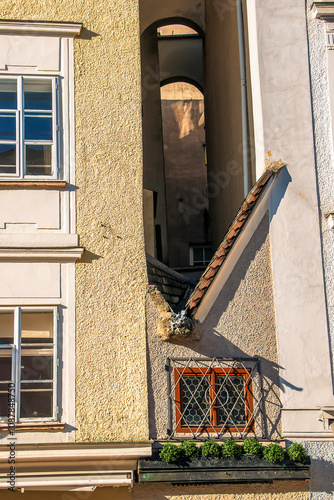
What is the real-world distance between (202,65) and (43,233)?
320 inches

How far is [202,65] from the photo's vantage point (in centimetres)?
1797

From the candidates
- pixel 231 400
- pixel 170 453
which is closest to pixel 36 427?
pixel 170 453

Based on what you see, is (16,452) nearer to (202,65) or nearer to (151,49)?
(151,49)

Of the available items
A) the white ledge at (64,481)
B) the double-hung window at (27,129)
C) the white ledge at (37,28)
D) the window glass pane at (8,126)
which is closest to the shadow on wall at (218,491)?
the white ledge at (64,481)

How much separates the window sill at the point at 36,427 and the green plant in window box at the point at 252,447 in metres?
2.35

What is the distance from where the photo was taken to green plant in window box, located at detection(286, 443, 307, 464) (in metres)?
10.6

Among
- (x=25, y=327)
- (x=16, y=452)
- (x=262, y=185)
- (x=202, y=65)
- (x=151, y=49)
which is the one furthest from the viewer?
(x=202, y=65)

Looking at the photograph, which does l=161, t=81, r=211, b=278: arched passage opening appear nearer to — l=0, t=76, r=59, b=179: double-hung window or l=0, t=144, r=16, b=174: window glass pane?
l=0, t=76, r=59, b=179: double-hung window

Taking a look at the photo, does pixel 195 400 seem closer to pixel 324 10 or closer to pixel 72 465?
pixel 72 465

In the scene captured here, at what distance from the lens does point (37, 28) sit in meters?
12.0

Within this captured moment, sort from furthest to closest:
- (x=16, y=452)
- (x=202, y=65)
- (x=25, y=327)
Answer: (x=202, y=65)
(x=25, y=327)
(x=16, y=452)

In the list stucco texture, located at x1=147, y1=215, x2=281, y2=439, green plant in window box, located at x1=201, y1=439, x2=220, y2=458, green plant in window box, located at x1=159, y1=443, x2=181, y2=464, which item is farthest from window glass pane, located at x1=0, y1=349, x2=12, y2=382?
green plant in window box, located at x1=201, y1=439, x2=220, y2=458

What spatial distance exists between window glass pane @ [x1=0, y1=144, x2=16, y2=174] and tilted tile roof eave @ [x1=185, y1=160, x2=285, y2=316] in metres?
3.06

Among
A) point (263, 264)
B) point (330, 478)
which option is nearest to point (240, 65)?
point (263, 264)
